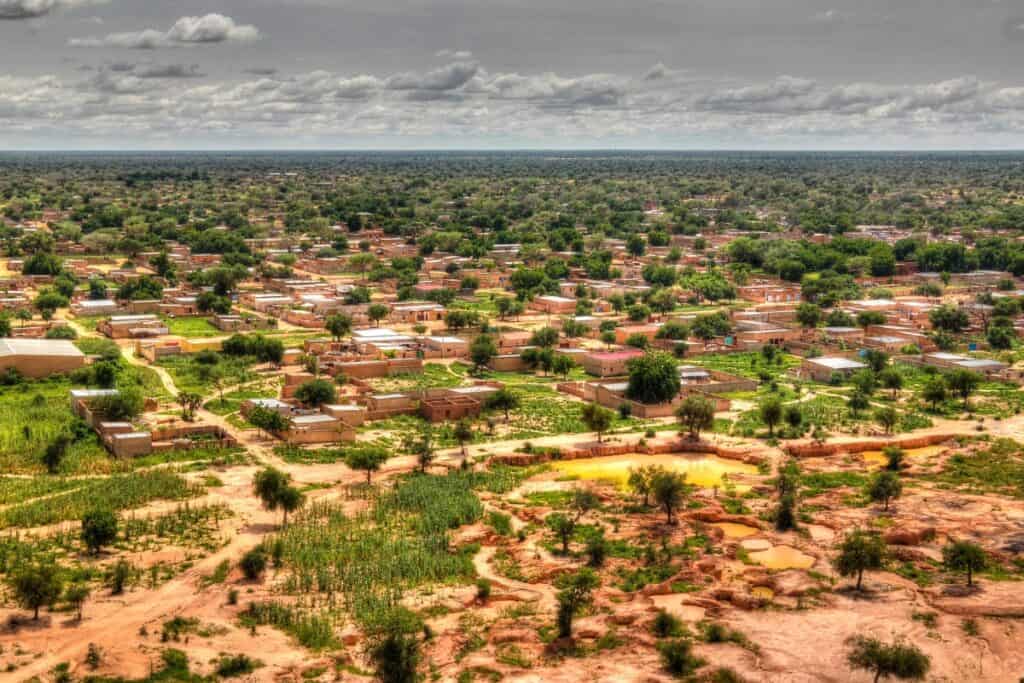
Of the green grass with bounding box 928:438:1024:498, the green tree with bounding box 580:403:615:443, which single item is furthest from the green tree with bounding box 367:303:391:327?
the green grass with bounding box 928:438:1024:498

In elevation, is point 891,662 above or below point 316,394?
below

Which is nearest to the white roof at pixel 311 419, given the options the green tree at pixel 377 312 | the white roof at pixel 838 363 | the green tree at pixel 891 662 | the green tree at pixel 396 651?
the green tree at pixel 396 651

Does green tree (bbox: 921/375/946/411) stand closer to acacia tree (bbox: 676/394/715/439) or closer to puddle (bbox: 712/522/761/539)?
acacia tree (bbox: 676/394/715/439)

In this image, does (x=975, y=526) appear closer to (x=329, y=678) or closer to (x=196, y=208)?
(x=329, y=678)

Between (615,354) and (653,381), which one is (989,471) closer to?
(653,381)

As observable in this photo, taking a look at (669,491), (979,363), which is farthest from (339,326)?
(979,363)

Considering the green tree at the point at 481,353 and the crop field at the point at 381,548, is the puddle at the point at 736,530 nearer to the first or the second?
the crop field at the point at 381,548
